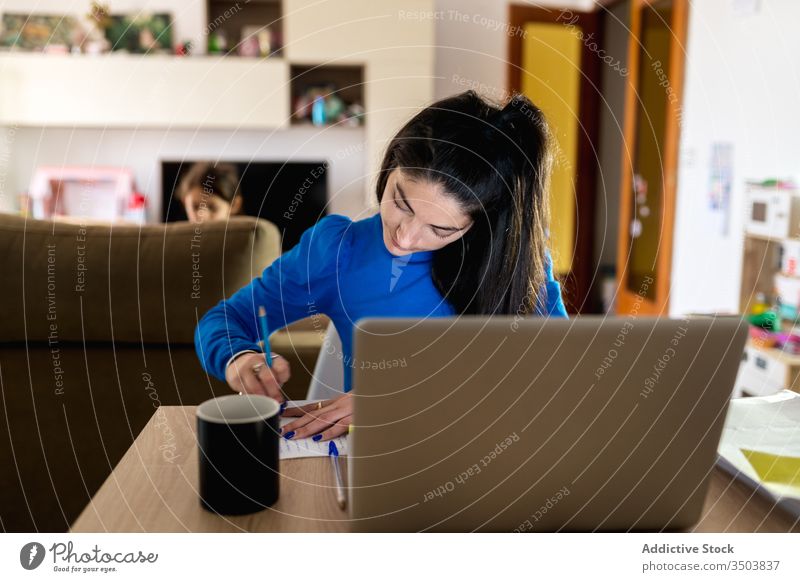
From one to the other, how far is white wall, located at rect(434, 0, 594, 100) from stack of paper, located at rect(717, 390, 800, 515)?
10.6 ft

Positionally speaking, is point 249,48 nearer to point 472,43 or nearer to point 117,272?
point 472,43

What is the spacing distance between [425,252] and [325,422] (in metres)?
0.39

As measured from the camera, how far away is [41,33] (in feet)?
12.0

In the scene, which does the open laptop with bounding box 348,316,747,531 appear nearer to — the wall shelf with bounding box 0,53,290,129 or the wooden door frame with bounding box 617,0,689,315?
the wooden door frame with bounding box 617,0,689,315

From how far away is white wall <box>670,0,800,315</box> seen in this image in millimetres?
2512

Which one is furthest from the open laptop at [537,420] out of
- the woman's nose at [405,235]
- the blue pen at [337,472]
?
the woman's nose at [405,235]

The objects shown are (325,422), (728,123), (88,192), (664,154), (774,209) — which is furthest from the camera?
(88,192)

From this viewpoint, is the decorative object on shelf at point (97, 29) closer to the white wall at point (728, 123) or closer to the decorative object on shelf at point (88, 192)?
the decorative object on shelf at point (88, 192)

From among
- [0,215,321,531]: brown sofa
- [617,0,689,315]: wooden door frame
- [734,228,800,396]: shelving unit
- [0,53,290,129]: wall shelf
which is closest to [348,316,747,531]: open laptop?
[0,215,321,531]: brown sofa

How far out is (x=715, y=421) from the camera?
59 centimetres

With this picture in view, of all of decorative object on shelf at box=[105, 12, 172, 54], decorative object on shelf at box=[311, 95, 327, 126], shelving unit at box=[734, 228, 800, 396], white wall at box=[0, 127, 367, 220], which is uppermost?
decorative object on shelf at box=[105, 12, 172, 54]

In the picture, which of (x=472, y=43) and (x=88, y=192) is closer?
(x=88, y=192)

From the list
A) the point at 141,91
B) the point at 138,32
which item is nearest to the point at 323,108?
the point at 141,91
